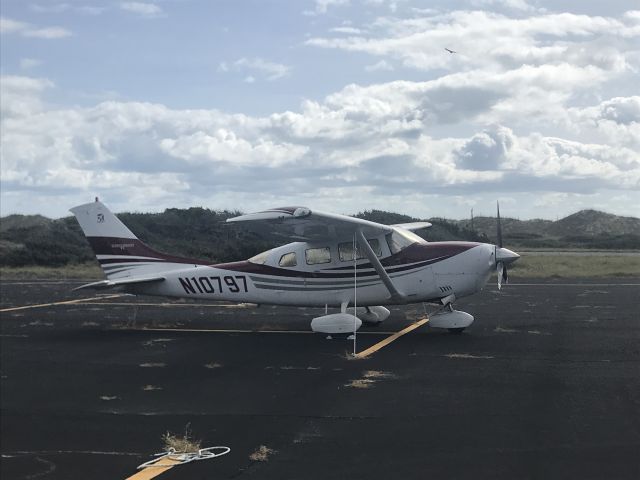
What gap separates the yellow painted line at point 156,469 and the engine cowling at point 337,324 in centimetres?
794

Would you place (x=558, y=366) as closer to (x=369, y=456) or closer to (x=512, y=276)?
(x=369, y=456)

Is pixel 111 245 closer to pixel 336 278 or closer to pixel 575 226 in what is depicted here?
pixel 336 278

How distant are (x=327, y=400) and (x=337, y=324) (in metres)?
5.42

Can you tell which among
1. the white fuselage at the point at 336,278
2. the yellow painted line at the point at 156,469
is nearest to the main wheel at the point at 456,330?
the white fuselage at the point at 336,278

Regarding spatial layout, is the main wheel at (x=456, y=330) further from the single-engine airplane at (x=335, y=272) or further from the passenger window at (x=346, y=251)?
the passenger window at (x=346, y=251)

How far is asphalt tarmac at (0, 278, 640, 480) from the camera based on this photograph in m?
6.15

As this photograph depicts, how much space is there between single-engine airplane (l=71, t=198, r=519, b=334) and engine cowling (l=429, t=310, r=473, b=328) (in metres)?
0.02

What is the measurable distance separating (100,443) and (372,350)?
6769 millimetres

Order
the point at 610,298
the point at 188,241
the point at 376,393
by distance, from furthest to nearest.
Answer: the point at 188,241 < the point at 610,298 < the point at 376,393

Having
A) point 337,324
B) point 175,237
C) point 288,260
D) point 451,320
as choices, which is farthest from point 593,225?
point 337,324

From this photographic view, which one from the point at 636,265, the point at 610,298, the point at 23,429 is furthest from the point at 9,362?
the point at 636,265

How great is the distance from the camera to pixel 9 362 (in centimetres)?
1205

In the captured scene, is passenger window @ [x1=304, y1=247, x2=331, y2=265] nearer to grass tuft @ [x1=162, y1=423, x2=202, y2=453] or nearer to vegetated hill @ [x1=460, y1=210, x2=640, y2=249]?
grass tuft @ [x1=162, y1=423, x2=202, y2=453]

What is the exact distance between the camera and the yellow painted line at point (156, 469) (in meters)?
5.86
